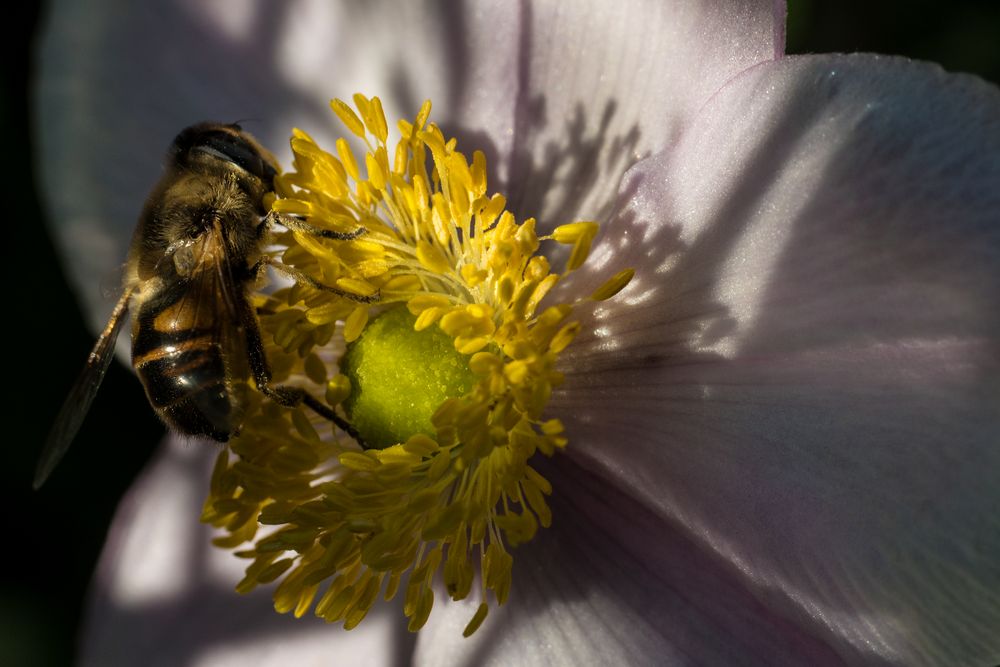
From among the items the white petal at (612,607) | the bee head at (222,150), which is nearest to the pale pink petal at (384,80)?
the bee head at (222,150)

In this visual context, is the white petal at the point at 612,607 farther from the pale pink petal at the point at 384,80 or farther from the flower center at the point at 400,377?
the pale pink petal at the point at 384,80

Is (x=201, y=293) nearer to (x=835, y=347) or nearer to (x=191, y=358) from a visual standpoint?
(x=191, y=358)

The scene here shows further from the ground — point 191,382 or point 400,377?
point 400,377

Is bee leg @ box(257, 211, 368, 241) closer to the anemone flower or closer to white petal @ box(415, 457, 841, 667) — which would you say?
the anemone flower

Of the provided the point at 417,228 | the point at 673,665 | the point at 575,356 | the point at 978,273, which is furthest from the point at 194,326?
the point at 978,273

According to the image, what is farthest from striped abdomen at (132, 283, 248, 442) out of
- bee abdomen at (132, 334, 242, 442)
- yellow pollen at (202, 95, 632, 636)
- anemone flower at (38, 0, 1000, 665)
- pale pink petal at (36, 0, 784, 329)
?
anemone flower at (38, 0, 1000, 665)

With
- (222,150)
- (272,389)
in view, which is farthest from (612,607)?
(222,150)

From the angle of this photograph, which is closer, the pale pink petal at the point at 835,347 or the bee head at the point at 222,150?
the pale pink petal at the point at 835,347
